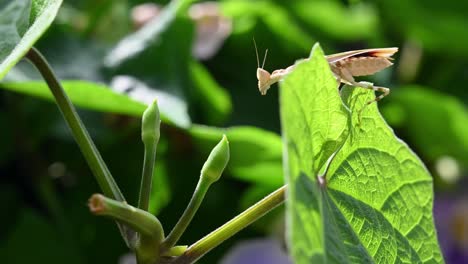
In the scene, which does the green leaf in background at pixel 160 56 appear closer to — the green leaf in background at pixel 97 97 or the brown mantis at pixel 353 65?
the green leaf in background at pixel 97 97

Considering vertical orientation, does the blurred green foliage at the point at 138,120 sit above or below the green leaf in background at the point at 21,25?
below

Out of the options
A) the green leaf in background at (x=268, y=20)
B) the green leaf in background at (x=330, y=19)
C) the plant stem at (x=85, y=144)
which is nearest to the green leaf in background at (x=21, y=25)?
the plant stem at (x=85, y=144)

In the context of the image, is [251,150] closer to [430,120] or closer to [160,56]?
[160,56]

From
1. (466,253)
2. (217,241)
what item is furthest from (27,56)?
(466,253)

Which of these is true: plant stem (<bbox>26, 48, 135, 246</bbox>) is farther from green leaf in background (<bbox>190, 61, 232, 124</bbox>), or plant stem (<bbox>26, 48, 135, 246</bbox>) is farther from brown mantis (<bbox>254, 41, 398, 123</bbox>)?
green leaf in background (<bbox>190, 61, 232, 124</bbox>)

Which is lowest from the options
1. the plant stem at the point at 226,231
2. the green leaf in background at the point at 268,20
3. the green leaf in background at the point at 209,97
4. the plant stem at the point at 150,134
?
the green leaf in background at the point at 209,97

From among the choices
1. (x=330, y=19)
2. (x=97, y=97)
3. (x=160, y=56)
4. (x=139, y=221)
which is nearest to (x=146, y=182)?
(x=139, y=221)

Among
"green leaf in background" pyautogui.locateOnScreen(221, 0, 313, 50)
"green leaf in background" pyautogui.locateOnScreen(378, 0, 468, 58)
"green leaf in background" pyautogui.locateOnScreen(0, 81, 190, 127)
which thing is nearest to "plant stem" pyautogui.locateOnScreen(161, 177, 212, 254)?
"green leaf in background" pyautogui.locateOnScreen(0, 81, 190, 127)
